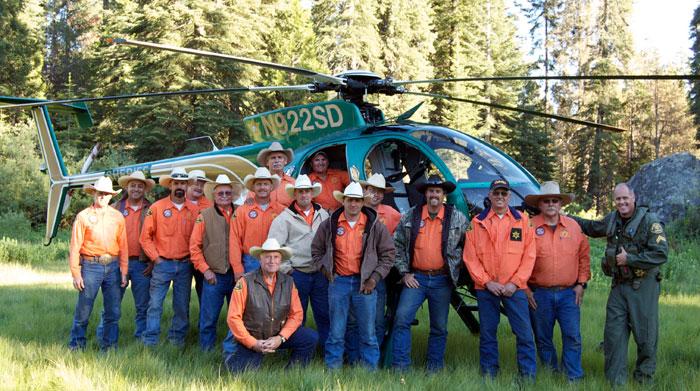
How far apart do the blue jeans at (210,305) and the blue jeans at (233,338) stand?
375mm

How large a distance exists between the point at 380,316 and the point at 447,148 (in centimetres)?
204

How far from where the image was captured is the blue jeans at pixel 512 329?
5.07m

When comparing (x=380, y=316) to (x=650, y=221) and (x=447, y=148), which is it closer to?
(x=447, y=148)

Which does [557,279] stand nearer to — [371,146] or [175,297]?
[371,146]

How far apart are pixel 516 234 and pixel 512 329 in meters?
0.94

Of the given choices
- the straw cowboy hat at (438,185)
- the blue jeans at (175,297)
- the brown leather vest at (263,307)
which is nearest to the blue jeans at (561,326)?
the straw cowboy hat at (438,185)

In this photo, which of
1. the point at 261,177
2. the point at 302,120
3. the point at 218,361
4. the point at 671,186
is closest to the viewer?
the point at 218,361

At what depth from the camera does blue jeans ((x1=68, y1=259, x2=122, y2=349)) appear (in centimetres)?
600

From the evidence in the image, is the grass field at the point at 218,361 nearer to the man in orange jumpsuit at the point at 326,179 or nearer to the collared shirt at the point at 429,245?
the collared shirt at the point at 429,245

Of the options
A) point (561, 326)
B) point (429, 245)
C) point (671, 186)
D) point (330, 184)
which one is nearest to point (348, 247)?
point (429, 245)

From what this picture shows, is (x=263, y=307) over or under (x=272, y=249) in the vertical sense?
under

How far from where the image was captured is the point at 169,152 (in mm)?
23094

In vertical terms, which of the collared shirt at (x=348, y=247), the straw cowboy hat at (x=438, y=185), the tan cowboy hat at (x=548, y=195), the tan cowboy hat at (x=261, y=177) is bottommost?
the collared shirt at (x=348, y=247)

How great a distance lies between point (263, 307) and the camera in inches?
199
